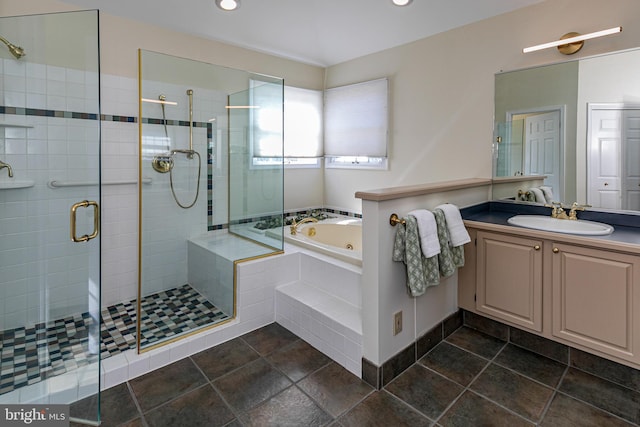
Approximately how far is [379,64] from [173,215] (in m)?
2.45

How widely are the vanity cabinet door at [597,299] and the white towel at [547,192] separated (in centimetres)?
68

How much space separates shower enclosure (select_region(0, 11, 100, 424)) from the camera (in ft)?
5.83

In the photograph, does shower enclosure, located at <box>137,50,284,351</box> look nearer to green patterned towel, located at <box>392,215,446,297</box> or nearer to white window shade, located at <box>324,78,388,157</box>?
white window shade, located at <box>324,78,388,157</box>

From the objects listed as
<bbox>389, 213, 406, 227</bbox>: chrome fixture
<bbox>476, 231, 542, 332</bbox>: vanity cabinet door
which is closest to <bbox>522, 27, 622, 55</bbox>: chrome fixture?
<bbox>476, 231, 542, 332</bbox>: vanity cabinet door

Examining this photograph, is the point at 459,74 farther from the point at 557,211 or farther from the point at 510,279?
the point at 510,279

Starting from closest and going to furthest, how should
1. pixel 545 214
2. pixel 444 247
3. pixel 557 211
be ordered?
1. pixel 444 247
2. pixel 557 211
3. pixel 545 214

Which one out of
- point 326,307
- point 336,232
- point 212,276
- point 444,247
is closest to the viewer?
point 444,247

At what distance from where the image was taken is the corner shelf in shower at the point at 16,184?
6.19 feet

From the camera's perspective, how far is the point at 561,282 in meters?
1.97

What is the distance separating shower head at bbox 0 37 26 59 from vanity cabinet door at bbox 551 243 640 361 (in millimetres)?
3194

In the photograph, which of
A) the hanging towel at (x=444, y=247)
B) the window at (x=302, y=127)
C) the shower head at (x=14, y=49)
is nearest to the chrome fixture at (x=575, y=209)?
the hanging towel at (x=444, y=247)

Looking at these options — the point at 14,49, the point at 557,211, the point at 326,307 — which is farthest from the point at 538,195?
the point at 14,49

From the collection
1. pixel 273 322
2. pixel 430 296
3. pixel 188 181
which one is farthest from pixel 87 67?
pixel 430 296

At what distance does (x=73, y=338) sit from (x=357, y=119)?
304 cm
